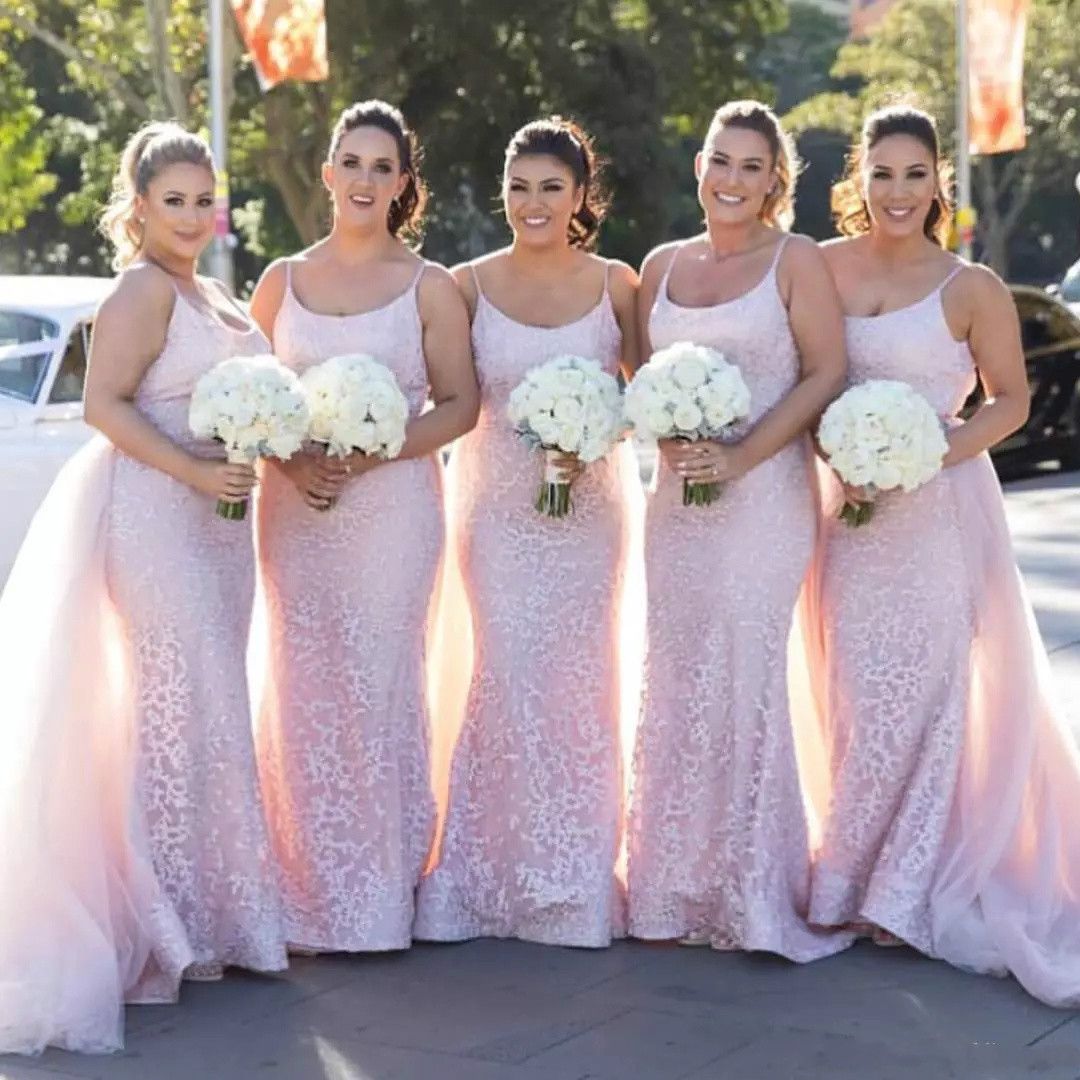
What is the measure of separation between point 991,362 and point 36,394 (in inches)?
236

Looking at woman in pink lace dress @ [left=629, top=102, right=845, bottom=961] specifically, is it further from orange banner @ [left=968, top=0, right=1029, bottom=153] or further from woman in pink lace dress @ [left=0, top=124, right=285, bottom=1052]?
orange banner @ [left=968, top=0, right=1029, bottom=153]

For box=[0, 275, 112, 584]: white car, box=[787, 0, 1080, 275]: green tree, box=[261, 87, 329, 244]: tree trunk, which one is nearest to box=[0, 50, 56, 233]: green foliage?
box=[261, 87, 329, 244]: tree trunk

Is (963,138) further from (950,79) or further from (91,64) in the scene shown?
(950,79)

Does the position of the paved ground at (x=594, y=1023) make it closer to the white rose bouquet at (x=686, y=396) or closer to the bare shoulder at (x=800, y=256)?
the white rose bouquet at (x=686, y=396)

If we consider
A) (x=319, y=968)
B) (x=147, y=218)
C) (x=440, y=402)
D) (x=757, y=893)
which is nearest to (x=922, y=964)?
(x=757, y=893)

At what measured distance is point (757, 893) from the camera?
6672 millimetres

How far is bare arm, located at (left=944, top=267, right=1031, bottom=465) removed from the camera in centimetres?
680

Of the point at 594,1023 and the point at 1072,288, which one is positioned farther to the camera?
the point at 1072,288

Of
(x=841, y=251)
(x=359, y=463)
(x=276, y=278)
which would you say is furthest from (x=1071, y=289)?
(x=359, y=463)

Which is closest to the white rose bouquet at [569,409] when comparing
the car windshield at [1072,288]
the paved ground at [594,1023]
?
the paved ground at [594,1023]

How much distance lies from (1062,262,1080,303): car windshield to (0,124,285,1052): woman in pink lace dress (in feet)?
68.0

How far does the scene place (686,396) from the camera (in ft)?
21.2

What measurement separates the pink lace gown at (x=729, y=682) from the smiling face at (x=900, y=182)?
35 centimetres

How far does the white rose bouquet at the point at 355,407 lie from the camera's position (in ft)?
21.4
